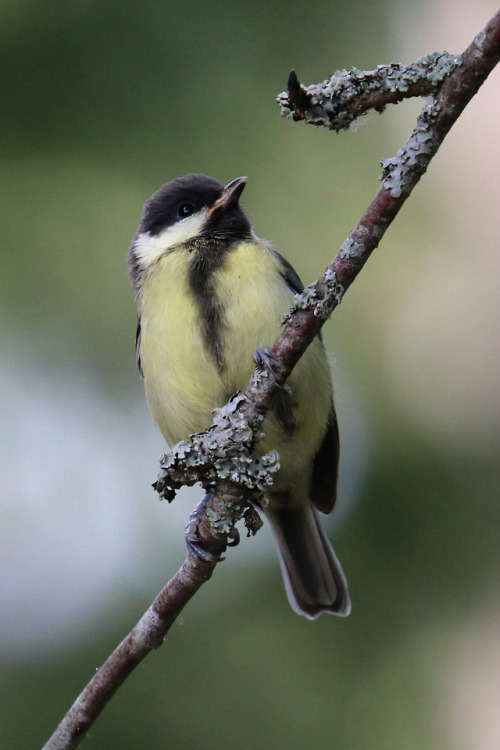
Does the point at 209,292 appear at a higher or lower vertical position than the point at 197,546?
higher

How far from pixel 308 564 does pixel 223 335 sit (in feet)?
4.26

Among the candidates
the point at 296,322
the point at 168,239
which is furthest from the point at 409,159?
the point at 168,239

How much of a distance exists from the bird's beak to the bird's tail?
131cm

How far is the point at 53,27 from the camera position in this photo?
11.8 ft

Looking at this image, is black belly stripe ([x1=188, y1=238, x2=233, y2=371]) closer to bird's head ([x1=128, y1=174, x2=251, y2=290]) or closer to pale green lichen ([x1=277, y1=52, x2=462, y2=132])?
bird's head ([x1=128, y1=174, x2=251, y2=290])

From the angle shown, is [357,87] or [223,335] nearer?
[357,87]

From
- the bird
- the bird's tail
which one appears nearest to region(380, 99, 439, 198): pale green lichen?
the bird

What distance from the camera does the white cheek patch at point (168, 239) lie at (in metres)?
3.46

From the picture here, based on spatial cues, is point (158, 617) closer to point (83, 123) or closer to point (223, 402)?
point (223, 402)

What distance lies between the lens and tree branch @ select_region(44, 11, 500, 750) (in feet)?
6.24

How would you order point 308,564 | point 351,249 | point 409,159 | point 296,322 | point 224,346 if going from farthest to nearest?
point 308,564, point 224,346, point 296,322, point 351,249, point 409,159

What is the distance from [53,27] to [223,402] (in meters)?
1.64

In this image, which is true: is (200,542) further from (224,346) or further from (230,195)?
(230,195)

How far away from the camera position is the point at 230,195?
11.2 feet
